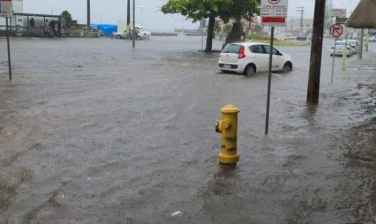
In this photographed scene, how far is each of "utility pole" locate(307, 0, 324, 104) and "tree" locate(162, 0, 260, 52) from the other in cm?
2444

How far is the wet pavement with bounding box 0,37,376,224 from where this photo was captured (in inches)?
206

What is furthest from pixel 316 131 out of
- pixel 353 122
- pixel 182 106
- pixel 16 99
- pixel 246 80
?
pixel 246 80

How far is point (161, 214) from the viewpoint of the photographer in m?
5.11

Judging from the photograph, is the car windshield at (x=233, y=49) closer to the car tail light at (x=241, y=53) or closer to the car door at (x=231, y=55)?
the car door at (x=231, y=55)

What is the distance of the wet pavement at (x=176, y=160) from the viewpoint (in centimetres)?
523

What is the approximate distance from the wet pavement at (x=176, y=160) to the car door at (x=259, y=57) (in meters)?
7.03

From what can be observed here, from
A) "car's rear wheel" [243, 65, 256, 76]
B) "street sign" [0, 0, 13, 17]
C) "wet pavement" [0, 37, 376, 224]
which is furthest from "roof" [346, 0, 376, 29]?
"street sign" [0, 0, 13, 17]

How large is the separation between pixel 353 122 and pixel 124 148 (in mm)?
5557

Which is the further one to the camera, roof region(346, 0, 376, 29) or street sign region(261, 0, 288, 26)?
roof region(346, 0, 376, 29)

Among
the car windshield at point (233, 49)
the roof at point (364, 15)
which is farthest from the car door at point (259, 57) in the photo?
the roof at point (364, 15)

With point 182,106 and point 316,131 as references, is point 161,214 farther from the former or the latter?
point 182,106

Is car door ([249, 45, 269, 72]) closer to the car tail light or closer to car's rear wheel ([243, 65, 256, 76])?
car's rear wheel ([243, 65, 256, 76])

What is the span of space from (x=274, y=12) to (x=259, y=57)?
13.3m

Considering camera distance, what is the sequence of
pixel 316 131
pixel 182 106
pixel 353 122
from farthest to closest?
pixel 182 106 → pixel 353 122 → pixel 316 131
